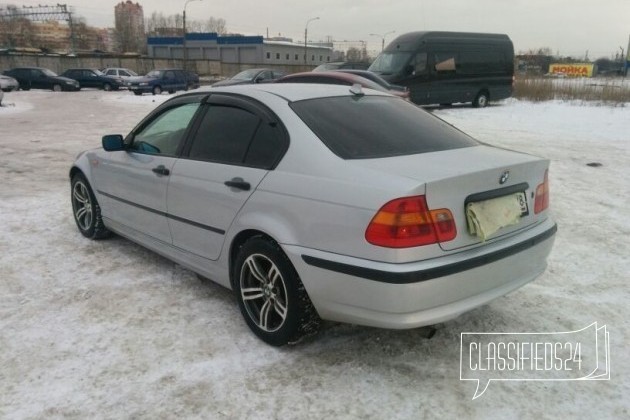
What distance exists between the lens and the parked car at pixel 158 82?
28.9 m

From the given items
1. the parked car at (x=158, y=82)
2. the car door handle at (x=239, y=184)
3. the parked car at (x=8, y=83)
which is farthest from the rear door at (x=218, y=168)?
the parked car at (x=8, y=83)

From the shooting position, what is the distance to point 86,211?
523cm

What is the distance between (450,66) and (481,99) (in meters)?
2.58

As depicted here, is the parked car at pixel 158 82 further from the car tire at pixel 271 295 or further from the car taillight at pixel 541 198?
the car taillight at pixel 541 198

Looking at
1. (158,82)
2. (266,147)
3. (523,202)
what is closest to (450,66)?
(158,82)

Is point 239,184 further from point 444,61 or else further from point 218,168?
point 444,61

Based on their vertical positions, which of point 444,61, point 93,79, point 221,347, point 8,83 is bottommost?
point 221,347

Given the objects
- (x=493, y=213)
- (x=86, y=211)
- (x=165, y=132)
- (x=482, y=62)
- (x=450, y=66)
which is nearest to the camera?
(x=493, y=213)

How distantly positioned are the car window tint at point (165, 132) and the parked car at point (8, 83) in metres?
30.6

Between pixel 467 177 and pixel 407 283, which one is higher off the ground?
pixel 467 177

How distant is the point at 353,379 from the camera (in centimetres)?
288

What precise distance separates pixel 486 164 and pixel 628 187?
555cm

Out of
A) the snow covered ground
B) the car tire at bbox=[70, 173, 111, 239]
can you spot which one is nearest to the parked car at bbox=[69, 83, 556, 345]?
the snow covered ground

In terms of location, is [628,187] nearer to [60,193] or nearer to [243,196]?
[243,196]
